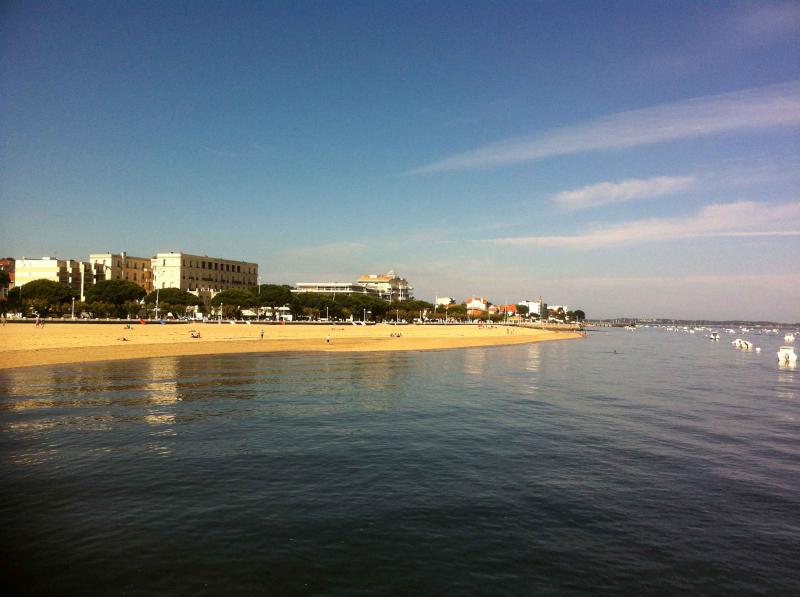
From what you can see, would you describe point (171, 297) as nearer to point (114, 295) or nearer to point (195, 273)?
point (114, 295)

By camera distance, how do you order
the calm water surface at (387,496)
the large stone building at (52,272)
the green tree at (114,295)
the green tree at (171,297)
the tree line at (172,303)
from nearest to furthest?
the calm water surface at (387,496)
the tree line at (172,303)
the green tree at (114,295)
the green tree at (171,297)
the large stone building at (52,272)

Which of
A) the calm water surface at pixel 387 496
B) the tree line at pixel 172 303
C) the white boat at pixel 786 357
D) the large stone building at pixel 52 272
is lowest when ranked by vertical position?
the white boat at pixel 786 357

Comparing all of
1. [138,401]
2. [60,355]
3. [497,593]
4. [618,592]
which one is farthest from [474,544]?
[60,355]

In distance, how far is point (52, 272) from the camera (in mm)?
150750

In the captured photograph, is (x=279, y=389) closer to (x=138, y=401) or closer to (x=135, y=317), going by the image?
(x=138, y=401)

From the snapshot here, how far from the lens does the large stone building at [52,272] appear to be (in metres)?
151

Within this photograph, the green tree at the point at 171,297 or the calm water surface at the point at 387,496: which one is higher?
the green tree at the point at 171,297

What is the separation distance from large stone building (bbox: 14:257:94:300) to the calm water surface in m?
148

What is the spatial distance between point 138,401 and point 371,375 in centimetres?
1817

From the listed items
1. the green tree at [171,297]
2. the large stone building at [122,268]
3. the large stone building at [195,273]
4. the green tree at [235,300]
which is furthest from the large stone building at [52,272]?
the green tree at [235,300]

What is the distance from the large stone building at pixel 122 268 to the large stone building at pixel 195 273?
10.7 ft

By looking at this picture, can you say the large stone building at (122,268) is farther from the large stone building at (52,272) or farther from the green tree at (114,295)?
the green tree at (114,295)

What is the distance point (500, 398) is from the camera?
101 feet

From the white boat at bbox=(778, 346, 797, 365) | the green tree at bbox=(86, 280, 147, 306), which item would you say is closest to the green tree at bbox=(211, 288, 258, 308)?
the green tree at bbox=(86, 280, 147, 306)
